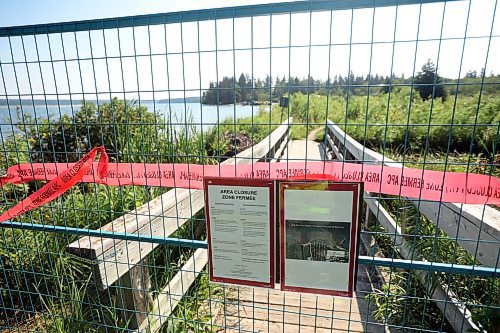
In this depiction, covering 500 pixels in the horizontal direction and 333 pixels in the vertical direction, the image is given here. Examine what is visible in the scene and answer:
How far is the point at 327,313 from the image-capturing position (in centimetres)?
270

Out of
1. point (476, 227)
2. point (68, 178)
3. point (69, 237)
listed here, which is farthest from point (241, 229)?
point (69, 237)

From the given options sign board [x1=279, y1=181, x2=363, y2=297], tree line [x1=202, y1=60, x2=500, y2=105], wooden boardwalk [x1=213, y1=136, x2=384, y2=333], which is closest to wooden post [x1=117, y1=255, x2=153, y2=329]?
wooden boardwalk [x1=213, y1=136, x2=384, y2=333]

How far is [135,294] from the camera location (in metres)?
2.20

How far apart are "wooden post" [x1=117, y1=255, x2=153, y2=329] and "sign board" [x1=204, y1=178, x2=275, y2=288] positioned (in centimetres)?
64

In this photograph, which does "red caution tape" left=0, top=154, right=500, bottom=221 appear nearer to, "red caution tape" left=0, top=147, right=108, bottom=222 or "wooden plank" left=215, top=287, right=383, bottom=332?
"red caution tape" left=0, top=147, right=108, bottom=222

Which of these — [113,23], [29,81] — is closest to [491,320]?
[113,23]

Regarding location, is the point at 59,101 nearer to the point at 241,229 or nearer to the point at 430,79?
the point at 241,229

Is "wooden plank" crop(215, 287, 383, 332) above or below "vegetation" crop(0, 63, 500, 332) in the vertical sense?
below

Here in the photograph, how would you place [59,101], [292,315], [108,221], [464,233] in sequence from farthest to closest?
[108,221]
[292,315]
[59,101]
[464,233]

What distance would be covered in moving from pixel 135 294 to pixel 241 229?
98cm

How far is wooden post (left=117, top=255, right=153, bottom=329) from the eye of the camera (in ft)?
7.10

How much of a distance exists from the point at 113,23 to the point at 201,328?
218cm

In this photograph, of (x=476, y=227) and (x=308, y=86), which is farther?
(x=476, y=227)

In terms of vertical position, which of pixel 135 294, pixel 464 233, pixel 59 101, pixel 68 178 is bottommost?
pixel 135 294
